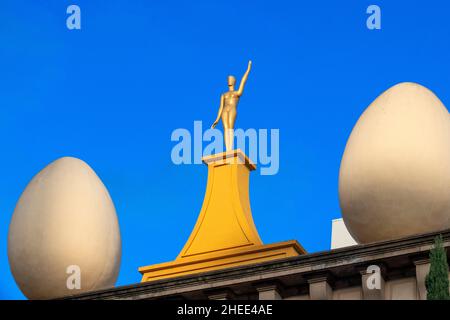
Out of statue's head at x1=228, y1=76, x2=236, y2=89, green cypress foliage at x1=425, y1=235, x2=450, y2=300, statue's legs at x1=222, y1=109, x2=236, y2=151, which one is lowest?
green cypress foliage at x1=425, y1=235, x2=450, y2=300

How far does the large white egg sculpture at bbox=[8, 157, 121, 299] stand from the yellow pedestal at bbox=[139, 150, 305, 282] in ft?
4.10

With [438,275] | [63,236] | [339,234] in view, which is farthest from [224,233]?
[339,234]

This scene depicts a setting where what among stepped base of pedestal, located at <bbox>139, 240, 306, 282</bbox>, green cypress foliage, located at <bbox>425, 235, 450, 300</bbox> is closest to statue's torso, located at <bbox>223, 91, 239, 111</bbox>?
stepped base of pedestal, located at <bbox>139, 240, 306, 282</bbox>

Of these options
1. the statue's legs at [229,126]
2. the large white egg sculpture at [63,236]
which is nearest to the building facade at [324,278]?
the large white egg sculpture at [63,236]

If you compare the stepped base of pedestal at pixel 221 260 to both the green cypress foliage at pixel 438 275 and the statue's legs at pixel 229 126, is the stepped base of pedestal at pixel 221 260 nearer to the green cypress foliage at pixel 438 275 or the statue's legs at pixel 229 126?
the statue's legs at pixel 229 126

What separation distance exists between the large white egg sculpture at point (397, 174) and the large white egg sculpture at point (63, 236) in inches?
256

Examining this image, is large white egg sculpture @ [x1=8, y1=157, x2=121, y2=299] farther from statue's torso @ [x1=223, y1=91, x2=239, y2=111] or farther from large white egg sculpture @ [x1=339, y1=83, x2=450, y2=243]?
large white egg sculpture @ [x1=339, y1=83, x2=450, y2=243]

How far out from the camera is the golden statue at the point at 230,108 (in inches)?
1342

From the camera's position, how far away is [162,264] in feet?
107

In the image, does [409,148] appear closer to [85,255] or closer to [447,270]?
[447,270]

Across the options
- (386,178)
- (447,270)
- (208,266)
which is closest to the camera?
(447,270)

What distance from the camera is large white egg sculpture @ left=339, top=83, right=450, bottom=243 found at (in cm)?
2891
